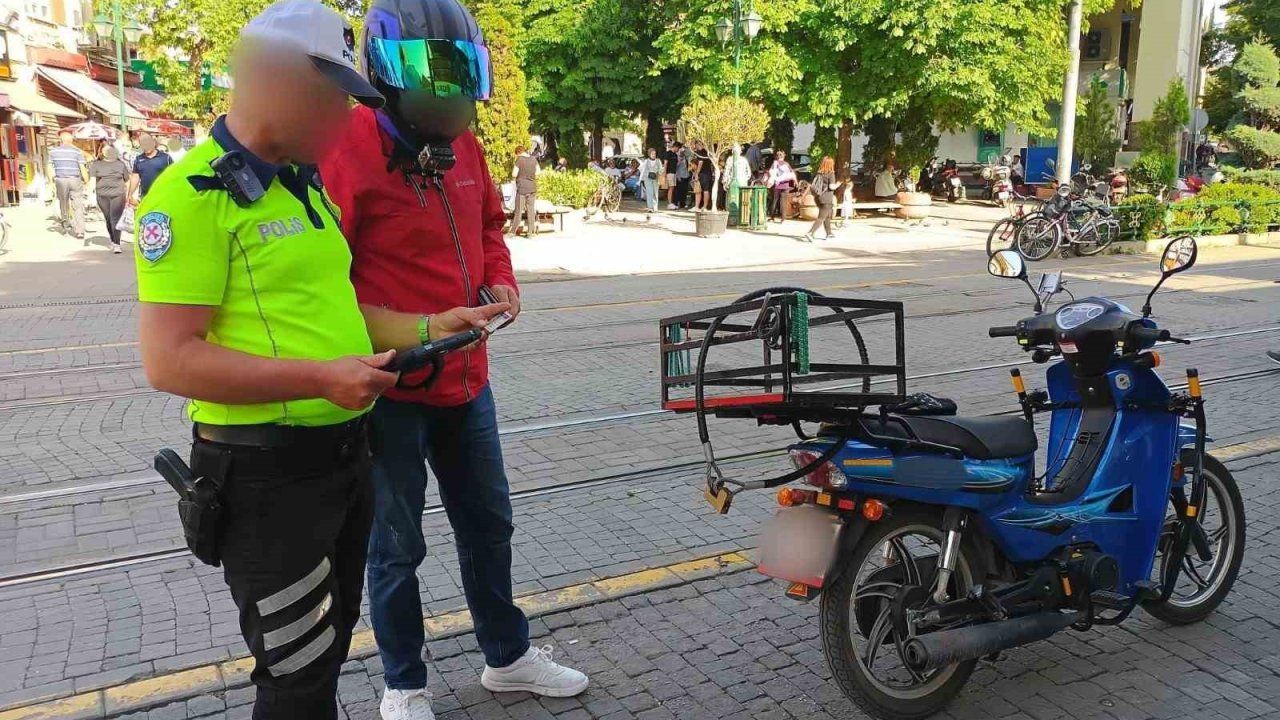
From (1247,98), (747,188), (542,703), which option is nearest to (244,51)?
(542,703)

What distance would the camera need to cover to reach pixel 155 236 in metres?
2.04

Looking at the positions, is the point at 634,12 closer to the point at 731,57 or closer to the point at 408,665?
the point at 731,57

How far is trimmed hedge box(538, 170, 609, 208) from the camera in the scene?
2281cm

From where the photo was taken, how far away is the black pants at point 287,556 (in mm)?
2225

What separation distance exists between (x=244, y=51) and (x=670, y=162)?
29.5 m

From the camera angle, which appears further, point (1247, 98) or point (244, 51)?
point (1247, 98)

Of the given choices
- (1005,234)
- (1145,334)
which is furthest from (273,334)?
(1005,234)

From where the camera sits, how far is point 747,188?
2267 cm

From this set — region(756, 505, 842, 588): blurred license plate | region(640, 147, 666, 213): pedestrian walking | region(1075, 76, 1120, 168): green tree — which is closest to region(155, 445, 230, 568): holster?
region(756, 505, 842, 588): blurred license plate

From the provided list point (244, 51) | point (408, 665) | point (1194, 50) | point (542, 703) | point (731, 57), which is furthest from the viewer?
point (1194, 50)

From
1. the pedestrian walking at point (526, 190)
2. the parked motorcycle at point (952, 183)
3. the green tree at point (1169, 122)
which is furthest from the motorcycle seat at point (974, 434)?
the parked motorcycle at point (952, 183)

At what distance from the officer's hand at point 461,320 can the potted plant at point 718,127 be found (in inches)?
733

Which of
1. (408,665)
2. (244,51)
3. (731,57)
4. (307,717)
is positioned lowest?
(408,665)

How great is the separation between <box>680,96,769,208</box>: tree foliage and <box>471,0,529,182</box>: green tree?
3.45 m
